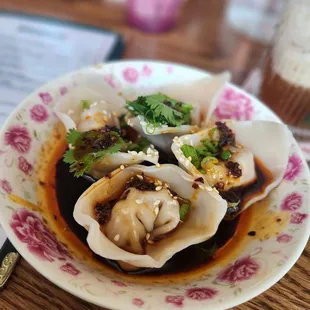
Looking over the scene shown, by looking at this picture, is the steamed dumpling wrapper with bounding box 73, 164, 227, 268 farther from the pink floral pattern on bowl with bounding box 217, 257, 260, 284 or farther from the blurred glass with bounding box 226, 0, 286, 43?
the blurred glass with bounding box 226, 0, 286, 43

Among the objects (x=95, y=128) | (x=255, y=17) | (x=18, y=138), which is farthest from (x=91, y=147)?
(x=255, y=17)

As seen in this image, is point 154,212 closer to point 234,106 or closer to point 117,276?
point 117,276

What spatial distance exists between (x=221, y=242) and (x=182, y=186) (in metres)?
0.21

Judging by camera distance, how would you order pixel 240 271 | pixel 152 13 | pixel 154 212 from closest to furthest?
pixel 240 271 → pixel 154 212 → pixel 152 13

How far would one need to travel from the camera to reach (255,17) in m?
2.34

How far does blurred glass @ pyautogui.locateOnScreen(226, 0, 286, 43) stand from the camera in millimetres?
2275

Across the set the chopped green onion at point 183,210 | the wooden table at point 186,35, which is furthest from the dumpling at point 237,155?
the wooden table at point 186,35

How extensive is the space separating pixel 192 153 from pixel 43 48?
1.11m

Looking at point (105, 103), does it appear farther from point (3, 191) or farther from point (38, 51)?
point (38, 51)

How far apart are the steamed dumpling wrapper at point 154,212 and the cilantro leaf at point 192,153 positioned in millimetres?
91

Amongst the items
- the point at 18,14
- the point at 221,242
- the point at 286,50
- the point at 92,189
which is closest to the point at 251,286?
the point at 221,242

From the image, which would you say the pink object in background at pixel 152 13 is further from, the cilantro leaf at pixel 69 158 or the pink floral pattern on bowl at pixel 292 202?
the pink floral pattern on bowl at pixel 292 202

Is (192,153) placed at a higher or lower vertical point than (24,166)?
higher

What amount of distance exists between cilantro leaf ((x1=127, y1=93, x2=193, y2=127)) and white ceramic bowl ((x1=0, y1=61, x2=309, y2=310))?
0.30 m
